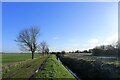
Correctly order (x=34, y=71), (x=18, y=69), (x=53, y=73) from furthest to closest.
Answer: (x=18, y=69) < (x=34, y=71) < (x=53, y=73)

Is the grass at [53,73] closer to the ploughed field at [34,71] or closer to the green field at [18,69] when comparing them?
the ploughed field at [34,71]

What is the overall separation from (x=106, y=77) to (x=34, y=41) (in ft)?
155

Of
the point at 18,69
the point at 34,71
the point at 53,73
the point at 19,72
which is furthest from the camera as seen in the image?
the point at 18,69

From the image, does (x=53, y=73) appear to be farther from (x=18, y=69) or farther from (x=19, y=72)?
(x=18, y=69)

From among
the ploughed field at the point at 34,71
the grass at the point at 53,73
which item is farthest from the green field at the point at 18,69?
the grass at the point at 53,73

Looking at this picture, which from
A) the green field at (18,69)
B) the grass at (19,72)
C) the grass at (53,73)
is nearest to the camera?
the grass at (53,73)

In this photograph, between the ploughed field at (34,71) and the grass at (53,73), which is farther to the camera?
the ploughed field at (34,71)

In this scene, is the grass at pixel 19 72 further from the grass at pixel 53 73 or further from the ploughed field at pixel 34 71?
the grass at pixel 53 73

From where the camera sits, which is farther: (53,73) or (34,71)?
(34,71)

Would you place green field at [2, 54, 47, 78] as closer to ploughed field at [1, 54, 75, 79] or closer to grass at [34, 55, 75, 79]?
ploughed field at [1, 54, 75, 79]

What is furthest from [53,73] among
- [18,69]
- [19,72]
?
[18,69]

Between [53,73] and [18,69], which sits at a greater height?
[53,73]

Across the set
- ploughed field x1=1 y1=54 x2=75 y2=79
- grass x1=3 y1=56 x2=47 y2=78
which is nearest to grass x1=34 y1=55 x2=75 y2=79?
ploughed field x1=1 y1=54 x2=75 y2=79

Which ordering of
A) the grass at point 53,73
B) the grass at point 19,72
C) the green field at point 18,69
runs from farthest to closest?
1. the green field at point 18,69
2. the grass at point 19,72
3. the grass at point 53,73
